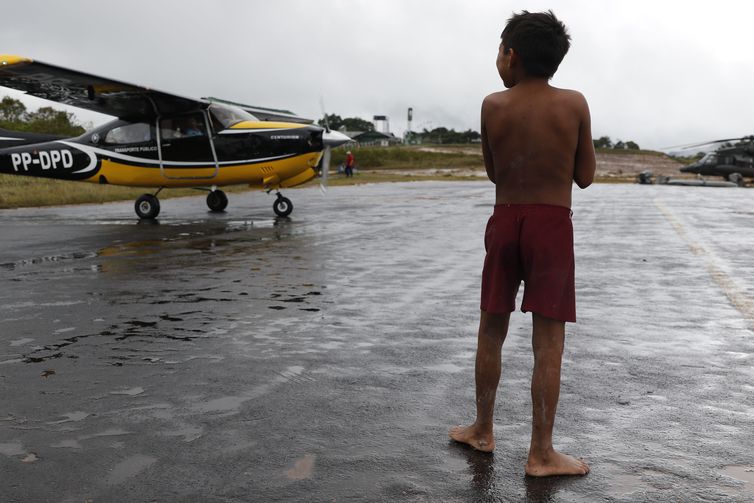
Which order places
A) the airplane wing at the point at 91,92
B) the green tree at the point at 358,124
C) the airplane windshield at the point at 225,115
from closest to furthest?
the airplane wing at the point at 91,92 < the airplane windshield at the point at 225,115 < the green tree at the point at 358,124

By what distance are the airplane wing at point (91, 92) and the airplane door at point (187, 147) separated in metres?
0.28

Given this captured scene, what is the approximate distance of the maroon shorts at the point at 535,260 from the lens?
10.7 ft

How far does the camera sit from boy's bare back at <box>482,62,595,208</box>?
3.29m

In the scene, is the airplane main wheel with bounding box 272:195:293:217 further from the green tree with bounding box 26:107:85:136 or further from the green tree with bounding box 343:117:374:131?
the green tree with bounding box 343:117:374:131

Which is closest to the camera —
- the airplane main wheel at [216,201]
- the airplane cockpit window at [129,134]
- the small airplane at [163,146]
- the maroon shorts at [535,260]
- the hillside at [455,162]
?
the maroon shorts at [535,260]

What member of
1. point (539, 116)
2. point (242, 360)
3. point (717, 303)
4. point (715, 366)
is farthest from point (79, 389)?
point (717, 303)

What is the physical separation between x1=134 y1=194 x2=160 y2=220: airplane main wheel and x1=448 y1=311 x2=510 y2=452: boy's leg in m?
14.7

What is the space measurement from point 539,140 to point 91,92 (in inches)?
618

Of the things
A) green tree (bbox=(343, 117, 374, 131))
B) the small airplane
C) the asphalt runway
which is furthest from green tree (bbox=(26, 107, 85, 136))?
green tree (bbox=(343, 117, 374, 131))

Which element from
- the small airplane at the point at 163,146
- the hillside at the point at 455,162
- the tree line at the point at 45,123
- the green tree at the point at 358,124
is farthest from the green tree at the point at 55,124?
the green tree at the point at 358,124

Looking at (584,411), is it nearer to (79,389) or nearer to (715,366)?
(715,366)

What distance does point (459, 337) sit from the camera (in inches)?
221

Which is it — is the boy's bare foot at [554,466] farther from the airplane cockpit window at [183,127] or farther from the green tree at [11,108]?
the green tree at [11,108]

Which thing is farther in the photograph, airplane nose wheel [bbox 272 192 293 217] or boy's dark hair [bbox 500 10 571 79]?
airplane nose wheel [bbox 272 192 293 217]
